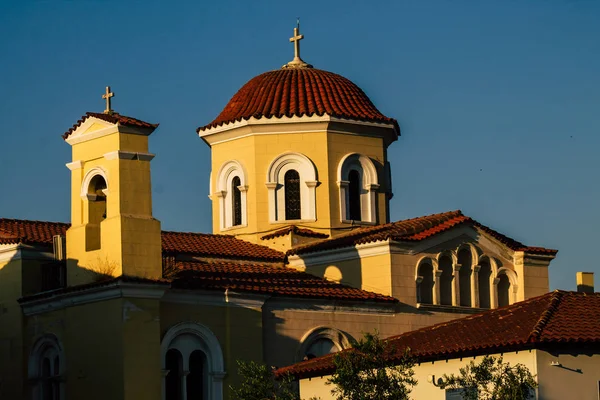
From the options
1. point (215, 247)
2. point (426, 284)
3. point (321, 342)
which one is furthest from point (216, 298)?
point (426, 284)

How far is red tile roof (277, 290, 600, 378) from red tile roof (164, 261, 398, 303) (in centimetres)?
274

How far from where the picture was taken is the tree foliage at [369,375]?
3105 cm

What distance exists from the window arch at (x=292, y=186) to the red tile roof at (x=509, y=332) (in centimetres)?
893

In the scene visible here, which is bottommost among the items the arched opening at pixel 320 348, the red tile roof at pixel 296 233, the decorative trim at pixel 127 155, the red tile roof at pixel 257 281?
the arched opening at pixel 320 348

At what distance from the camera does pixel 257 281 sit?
41.6m

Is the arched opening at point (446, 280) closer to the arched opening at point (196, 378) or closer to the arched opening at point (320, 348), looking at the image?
the arched opening at point (320, 348)

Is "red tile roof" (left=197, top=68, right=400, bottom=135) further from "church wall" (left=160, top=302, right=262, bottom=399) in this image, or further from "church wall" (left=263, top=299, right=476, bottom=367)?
"church wall" (left=160, top=302, right=262, bottom=399)

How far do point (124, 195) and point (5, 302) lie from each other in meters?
6.10

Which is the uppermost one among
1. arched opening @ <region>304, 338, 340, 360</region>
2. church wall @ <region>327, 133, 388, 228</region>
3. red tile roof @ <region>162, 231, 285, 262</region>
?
church wall @ <region>327, 133, 388, 228</region>

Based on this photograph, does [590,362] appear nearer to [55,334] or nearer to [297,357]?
[297,357]

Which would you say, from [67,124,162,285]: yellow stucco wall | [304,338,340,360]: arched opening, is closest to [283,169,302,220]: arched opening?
[304,338,340,360]: arched opening

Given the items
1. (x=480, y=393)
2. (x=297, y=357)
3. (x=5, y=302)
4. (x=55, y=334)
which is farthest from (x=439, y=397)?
(x=5, y=302)

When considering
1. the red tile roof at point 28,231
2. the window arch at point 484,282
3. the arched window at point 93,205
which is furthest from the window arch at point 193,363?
the window arch at point 484,282

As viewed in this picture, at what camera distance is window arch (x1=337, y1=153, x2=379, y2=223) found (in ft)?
159
